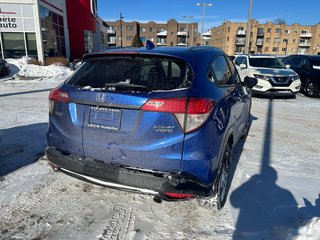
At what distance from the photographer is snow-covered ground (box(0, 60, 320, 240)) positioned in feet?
8.40

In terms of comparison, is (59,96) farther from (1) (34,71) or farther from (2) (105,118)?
(1) (34,71)

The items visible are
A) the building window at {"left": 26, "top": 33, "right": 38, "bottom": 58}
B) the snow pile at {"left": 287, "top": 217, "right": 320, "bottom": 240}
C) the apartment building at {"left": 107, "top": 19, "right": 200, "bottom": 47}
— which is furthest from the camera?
the apartment building at {"left": 107, "top": 19, "right": 200, "bottom": 47}

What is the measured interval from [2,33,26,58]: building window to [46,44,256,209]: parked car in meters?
20.3

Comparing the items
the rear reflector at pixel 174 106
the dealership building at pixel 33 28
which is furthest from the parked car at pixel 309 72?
the dealership building at pixel 33 28

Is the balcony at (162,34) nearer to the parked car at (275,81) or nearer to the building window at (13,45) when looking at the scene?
the building window at (13,45)

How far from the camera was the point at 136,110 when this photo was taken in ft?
7.52

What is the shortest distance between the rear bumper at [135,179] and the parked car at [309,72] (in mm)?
10693

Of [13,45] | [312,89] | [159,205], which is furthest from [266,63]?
[13,45]

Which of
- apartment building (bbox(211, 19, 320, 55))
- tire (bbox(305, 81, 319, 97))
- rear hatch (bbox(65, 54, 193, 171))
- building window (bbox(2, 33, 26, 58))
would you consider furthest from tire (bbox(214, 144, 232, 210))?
apartment building (bbox(211, 19, 320, 55))

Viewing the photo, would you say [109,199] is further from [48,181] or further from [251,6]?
[251,6]

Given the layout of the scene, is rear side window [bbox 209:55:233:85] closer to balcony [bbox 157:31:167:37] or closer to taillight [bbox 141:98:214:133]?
taillight [bbox 141:98:214:133]

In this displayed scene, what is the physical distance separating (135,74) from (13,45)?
2101 centimetres

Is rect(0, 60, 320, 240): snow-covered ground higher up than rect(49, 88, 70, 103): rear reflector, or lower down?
lower down

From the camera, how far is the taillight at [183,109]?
223cm
